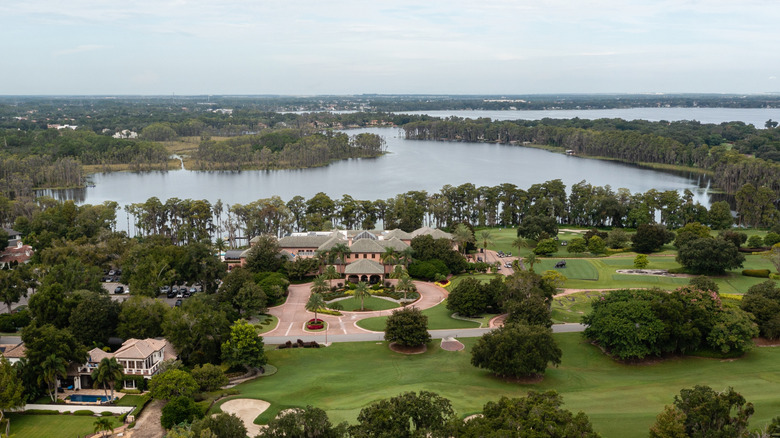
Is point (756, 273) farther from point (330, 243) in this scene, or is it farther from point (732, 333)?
point (330, 243)

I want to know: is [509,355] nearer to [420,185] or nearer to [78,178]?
[420,185]

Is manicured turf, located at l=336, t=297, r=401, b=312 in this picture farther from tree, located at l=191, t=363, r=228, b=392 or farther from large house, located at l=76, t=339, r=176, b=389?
large house, located at l=76, t=339, r=176, b=389

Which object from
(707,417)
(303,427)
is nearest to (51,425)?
(303,427)

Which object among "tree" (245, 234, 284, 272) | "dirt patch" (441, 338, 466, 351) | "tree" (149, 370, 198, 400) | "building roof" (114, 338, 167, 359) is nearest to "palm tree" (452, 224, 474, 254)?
"tree" (245, 234, 284, 272)

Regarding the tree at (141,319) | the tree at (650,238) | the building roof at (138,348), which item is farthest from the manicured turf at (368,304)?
the tree at (650,238)

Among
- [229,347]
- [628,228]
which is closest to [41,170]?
[229,347]

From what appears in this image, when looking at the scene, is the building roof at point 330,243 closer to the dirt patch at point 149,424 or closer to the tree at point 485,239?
the tree at point 485,239
